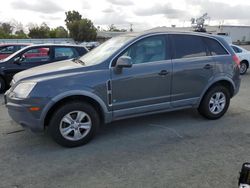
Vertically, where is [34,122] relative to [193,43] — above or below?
below

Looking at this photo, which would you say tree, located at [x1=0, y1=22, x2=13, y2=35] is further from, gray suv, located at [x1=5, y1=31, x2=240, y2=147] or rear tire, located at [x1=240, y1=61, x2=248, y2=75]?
gray suv, located at [x1=5, y1=31, x2=240, y2=147]

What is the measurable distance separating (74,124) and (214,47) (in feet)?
10.1

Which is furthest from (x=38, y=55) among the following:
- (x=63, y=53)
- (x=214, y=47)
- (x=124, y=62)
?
(x=214, y=47)

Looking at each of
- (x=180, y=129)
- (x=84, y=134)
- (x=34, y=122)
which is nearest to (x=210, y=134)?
(x=180, y=129)

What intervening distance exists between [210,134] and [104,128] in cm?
190

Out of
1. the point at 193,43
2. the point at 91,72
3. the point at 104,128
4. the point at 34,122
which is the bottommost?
the point at 104,128

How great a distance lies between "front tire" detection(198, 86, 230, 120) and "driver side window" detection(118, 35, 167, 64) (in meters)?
1.28

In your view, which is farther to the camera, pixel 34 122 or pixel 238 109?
pixel 238 109

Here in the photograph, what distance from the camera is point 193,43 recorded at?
4.78 metres

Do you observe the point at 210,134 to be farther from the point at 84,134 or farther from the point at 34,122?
the point at 34,122

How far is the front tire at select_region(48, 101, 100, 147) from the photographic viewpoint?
3697 millimetres

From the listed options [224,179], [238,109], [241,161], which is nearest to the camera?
[224,179]

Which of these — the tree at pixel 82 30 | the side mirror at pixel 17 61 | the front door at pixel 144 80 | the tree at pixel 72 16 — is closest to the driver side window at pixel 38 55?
the side mirror at pixel 17 61

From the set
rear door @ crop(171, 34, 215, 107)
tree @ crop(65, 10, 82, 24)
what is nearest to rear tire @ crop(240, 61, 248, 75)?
rear door @ crop(171, 34, 215, 107)
